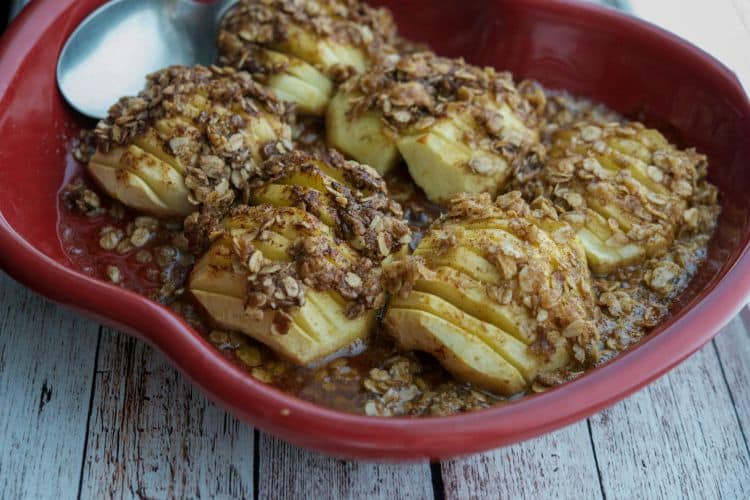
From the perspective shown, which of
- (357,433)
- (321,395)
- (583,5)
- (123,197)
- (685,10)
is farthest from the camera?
(685,10)

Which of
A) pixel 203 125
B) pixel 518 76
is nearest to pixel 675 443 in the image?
pixel 518 76

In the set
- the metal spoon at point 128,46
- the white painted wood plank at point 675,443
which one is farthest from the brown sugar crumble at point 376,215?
the white painted wood plank at point 675,443

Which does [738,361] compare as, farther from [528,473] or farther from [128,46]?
[128,46]

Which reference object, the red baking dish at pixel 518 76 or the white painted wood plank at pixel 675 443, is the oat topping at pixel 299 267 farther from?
the white painted wood plank at pixel 675 443

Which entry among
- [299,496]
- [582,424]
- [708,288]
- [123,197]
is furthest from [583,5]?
[299,496]

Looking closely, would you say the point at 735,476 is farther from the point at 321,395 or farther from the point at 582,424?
the point at 321,395

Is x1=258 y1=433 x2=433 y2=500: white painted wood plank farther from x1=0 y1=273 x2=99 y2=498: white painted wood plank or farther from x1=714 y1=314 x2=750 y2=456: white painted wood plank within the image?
x1=714 y1=314 x2=750 y2=456: white painted wood plank
